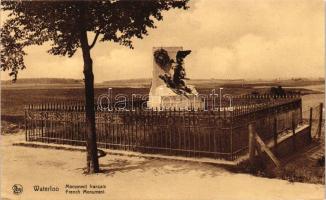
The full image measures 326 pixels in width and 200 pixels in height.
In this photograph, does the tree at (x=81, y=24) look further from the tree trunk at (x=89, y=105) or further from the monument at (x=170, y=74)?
the monument at (x=170, y=74)

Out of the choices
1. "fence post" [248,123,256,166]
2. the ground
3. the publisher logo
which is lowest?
the publisher logo

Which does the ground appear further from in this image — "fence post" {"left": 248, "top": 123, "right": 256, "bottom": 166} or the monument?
the monument

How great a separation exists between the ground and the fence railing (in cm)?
68

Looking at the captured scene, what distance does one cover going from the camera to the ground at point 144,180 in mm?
7531

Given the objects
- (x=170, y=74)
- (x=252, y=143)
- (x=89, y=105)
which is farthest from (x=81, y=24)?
(x=170, y=74)

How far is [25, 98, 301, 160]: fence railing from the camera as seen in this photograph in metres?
9.70

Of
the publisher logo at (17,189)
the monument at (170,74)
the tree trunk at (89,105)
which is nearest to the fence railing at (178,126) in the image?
→ the tree trunk at (89,105)

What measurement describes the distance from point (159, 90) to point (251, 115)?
4.73m

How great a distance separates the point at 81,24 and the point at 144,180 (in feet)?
11.9

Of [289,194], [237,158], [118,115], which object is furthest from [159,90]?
→ [289,194]

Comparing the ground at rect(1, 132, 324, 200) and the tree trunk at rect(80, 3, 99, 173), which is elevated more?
the tree trunk at rect(80, 3, 99, 173)

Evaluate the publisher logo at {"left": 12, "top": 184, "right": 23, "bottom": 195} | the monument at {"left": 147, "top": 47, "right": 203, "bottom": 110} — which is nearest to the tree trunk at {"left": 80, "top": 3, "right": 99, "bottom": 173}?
the publisher logo at {"left": 12, "top": 184, "right": 23, "bottom": 195}

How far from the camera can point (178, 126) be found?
10.1 meters

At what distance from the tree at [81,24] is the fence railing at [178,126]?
1.97 m
